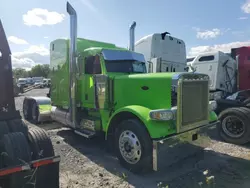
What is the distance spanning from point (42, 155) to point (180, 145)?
2.35m

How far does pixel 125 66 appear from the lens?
5680mm

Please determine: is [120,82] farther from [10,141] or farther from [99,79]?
[10,141]

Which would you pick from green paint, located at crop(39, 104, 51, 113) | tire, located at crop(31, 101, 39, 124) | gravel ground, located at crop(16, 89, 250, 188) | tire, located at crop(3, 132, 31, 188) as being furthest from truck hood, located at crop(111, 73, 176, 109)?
tire, located at crop(31, 101, 39, 124)

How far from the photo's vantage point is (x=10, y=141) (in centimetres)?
274

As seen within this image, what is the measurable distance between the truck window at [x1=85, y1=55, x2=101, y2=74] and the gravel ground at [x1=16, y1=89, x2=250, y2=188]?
192cm

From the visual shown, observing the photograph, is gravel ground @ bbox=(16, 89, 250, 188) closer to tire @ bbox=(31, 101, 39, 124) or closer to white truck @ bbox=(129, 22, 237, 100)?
white truck @ bbox=(129, 22, 237, 100)

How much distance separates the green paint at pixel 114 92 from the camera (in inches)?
163

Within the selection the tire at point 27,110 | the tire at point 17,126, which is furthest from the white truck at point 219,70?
the tire at point 27,110

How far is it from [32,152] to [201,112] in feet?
10.5

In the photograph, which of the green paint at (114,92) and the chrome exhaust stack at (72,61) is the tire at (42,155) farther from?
the chrome exhaust stack at (72,61)

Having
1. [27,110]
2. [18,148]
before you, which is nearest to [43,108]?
[27,110]

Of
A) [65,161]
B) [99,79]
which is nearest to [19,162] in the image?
[65,161]

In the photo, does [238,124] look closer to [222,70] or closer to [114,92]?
[222,70]

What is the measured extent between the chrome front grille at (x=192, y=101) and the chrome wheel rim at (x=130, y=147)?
0.84 m
